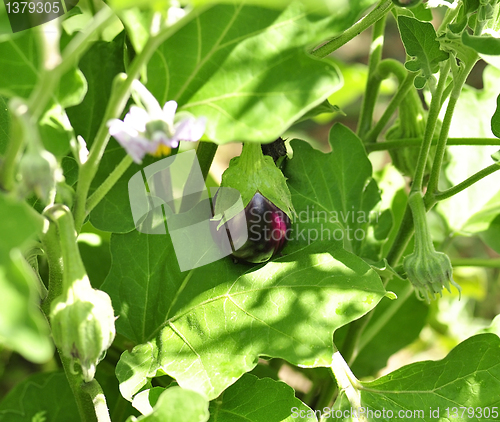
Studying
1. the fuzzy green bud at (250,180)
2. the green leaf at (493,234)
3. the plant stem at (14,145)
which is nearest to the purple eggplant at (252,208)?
the fuzzy green bud at (250,180)

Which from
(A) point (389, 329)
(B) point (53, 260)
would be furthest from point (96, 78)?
(A) point (389, 329)

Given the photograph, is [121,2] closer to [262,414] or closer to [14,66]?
[14,66]

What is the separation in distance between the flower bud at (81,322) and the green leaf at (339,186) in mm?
290

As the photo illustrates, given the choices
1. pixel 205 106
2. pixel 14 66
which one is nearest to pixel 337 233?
pixel 205 106

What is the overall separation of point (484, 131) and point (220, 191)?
16.8 inches

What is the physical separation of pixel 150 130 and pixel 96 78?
0.23 meters

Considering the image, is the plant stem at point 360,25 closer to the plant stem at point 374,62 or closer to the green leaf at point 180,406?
the plant stem at point 374,62

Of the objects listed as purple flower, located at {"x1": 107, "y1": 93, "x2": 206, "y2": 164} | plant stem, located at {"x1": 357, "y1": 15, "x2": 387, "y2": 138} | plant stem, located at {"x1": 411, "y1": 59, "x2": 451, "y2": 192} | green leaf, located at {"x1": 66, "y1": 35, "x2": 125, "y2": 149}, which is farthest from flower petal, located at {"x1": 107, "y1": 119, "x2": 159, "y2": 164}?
plant stem, located at {"x1": 357, "y1": 15, "x2": 387, "y2": 138}

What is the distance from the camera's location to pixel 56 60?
296 mm

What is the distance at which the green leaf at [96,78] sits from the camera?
53 cm

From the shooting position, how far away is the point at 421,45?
50cm

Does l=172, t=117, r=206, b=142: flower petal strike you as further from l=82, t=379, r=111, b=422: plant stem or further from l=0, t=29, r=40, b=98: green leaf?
l=82, t=379, r=111, b=422: plant stem

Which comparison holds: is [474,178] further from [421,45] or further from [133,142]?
[133,142]

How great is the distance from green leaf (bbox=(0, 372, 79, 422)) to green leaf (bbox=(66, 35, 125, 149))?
0.33m
